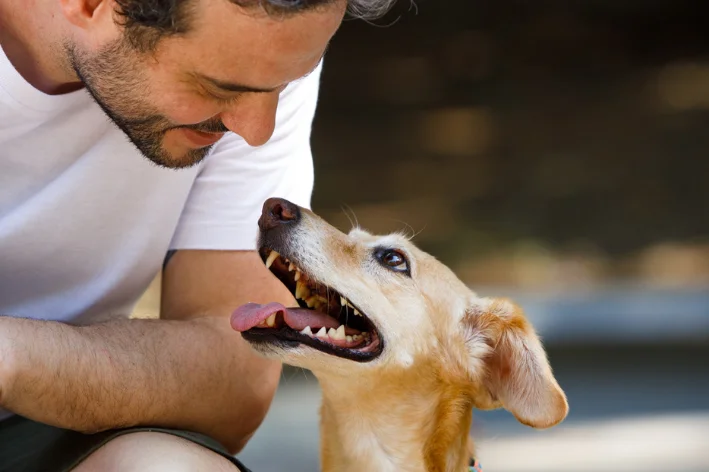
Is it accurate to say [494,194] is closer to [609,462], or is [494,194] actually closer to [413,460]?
[609,462]

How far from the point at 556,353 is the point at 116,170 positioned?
3930 millimetres

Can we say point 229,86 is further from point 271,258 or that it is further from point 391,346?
point 391,346

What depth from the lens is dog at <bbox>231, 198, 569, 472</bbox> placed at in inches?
102

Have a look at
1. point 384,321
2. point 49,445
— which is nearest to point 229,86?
point 384,321

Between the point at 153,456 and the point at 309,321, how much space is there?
19.0 inches

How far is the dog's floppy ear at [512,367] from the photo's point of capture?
8.43ft

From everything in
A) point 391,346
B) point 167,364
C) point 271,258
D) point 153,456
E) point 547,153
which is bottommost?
point 153,456

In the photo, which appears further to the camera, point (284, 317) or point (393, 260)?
point (393, 260)

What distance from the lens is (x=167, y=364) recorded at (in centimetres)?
250

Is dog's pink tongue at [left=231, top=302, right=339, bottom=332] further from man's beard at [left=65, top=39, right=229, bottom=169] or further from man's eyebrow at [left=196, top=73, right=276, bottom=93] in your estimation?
man's eyebrow at [left=196, top=73, right=276, bottom=93]

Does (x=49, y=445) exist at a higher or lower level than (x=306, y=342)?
lower

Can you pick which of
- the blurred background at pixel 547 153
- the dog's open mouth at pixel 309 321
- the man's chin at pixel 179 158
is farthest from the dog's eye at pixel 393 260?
the blurred background at pixel 547 153

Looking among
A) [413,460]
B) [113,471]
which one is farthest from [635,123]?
[113,471]

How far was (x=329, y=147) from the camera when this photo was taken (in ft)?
22.1
